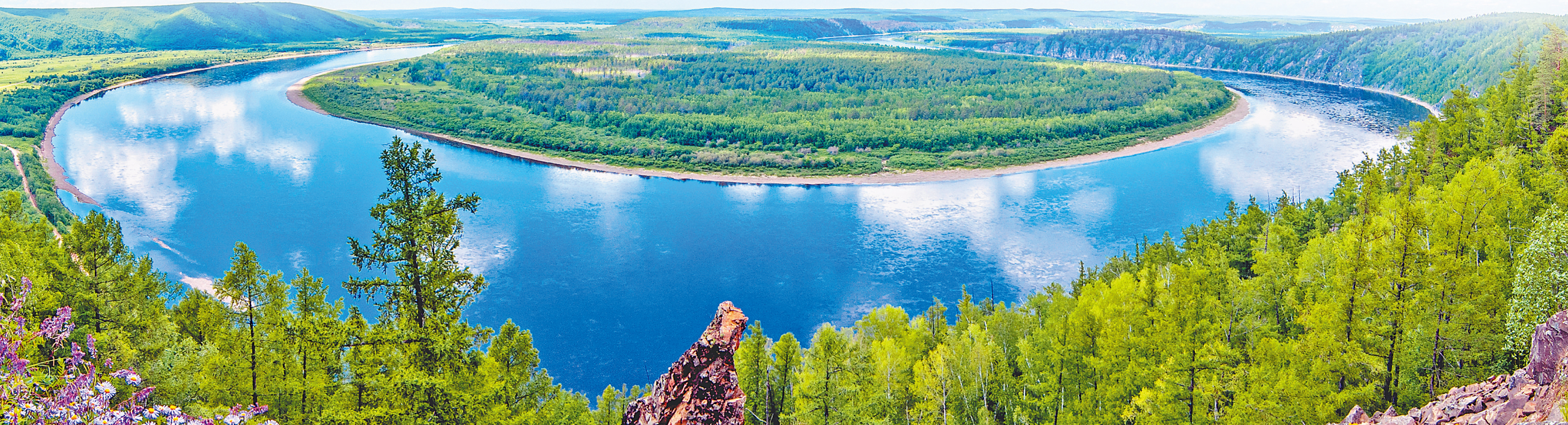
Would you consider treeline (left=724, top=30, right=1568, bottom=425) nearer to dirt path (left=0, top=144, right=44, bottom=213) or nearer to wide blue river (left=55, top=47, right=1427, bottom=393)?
wide blue river (left=55, top=47, right=1427, bottom=393)

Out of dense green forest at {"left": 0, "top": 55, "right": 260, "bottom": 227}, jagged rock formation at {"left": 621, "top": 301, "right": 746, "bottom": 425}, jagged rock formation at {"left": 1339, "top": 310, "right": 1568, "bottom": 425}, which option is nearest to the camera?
jagged rock formation at {"left": 621, "top": 301, "right": 746, "bottom": 425}

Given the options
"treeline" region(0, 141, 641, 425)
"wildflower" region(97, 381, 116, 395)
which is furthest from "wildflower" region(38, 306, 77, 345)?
"wildflower" region(97, 381, 116, 395)

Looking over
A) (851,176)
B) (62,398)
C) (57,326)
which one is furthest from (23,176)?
(62,398)

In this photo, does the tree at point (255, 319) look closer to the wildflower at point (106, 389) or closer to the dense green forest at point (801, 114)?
the wildflower at point (106, 389)

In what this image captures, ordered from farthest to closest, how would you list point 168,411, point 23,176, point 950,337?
point 23,176 → point 950,337 → point 168,411

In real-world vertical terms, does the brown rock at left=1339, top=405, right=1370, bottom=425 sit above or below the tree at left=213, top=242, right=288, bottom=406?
below

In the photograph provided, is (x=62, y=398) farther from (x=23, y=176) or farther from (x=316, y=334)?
(x=23, y=176)

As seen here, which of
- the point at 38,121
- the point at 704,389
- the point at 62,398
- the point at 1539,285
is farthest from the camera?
the point at 38,121
